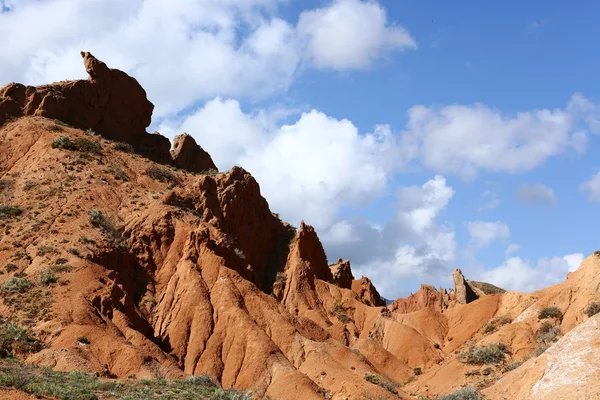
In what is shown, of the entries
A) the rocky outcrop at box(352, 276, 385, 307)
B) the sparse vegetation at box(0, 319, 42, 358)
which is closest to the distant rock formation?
the rocky outcrop at box(352, 276, 385, 307)

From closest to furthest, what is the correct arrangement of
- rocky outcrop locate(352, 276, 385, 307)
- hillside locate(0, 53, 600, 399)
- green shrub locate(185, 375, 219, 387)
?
green shrub locate(185, 375, 219, 387) < hillside locate(0, 53, 600, 399) < rocky outcrop locate(352, 276, 385, 307)

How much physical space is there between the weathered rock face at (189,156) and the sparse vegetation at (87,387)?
4435 cm

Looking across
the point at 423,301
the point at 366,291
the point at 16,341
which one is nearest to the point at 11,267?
the point at 16,341

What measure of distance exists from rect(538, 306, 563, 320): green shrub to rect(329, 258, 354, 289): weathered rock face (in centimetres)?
2423

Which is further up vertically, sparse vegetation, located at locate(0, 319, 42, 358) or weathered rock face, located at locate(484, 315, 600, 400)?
weathered rock face, located at locate(484, 315, 600, 400)

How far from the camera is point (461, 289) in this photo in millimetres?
69875

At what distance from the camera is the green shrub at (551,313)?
51200mm

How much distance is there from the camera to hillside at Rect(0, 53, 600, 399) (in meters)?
40.0

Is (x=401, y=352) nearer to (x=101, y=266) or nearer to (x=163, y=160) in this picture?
(x=101, y=266)

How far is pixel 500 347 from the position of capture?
167 feet

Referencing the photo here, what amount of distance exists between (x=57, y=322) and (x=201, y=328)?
33.2 feet

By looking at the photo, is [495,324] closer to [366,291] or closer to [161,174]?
[366,291]

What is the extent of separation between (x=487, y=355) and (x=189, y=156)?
43.8 m

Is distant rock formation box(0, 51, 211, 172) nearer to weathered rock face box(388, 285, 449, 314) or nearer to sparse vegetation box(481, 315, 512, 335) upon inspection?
weathered rock face box(388, 285, 449, 314)
